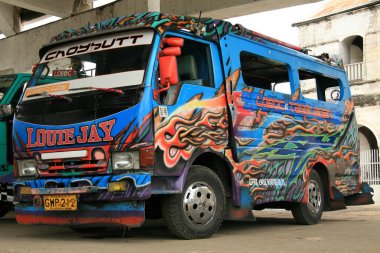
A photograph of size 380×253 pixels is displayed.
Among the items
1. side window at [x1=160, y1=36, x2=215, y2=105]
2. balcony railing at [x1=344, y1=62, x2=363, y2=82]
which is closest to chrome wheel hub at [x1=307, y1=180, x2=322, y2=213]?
side window at [x1=160, y1=36, x2=215, y2=105]

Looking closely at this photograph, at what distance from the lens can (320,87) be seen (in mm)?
10234

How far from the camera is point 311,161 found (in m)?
9.05

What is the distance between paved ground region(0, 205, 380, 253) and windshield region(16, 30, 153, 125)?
57.1 inches

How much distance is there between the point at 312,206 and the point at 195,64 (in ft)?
11.6

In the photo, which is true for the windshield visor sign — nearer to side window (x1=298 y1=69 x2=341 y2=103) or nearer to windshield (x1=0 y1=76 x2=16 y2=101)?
windshield (x1=0 y1=76 x2=16 y2=101)

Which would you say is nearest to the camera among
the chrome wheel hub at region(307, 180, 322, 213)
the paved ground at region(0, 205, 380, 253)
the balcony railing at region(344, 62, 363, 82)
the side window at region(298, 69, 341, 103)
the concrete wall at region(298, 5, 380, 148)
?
the paved ground at region(0, 205, 380, 253)

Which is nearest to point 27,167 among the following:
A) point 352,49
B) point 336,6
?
point 352,49

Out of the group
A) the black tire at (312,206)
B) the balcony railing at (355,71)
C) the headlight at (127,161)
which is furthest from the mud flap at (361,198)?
the balcony railing at (355,71)

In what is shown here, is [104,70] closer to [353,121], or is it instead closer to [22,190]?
[22,190]

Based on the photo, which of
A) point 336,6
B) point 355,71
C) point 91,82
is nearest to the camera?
point 91,82

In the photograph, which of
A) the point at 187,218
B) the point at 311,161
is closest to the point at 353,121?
the point at 311,161

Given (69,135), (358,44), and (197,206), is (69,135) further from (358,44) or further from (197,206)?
(358,44)

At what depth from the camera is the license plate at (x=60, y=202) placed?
250 inches

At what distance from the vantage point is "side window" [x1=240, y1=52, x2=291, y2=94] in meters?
7.96
